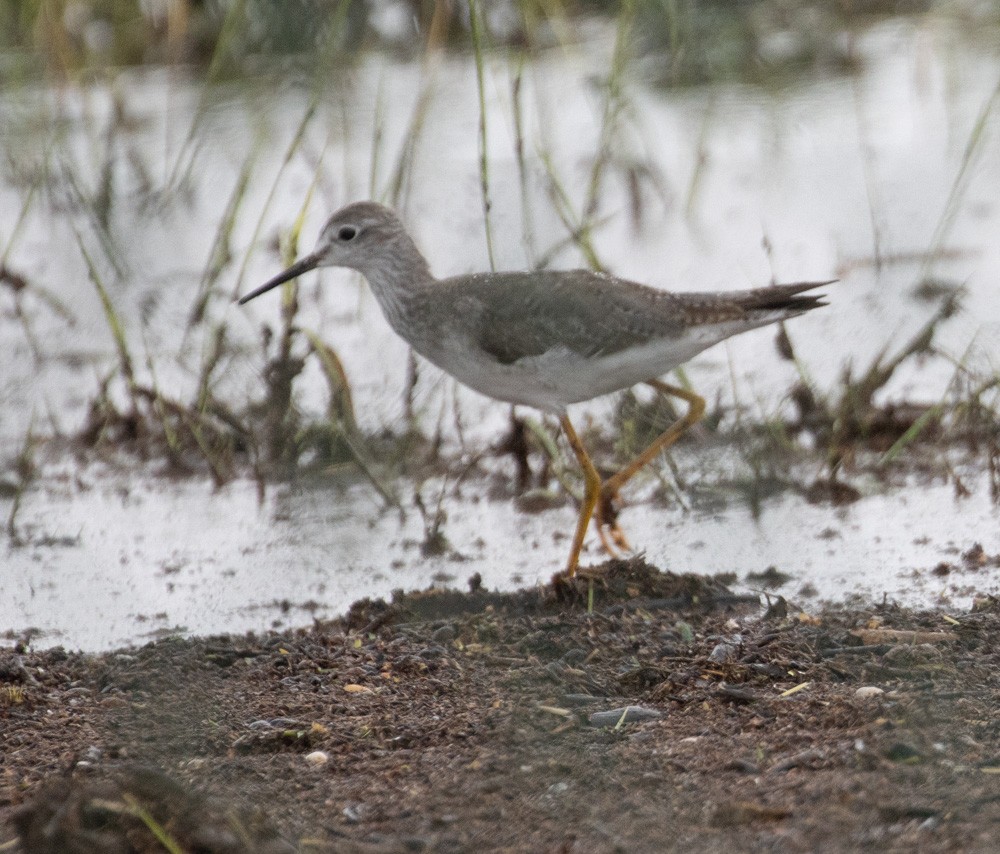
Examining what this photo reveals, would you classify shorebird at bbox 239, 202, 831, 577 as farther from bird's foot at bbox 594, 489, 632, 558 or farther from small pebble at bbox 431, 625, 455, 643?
small pebble at bbox 431, 625, 455, 643

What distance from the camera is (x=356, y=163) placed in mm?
9016

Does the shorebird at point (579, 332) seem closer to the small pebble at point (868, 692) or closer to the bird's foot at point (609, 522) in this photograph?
the bird's foot at point (609, 522)

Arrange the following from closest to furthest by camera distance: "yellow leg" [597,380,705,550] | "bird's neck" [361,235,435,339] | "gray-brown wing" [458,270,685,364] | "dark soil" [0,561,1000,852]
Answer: "dark soil" [0,561,1000,852] < "gray-brown wing" [458,270,685,364] < "yellow leg" [597,380,705,550] < "bird's neck" [361,235,435,339]

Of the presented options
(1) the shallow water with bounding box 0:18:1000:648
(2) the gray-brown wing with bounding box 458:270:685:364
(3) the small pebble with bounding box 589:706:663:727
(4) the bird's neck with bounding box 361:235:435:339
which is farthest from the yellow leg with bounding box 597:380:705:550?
(3) the small pebble with bounding box 589:706:663:727

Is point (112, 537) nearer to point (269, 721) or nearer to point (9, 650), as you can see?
point (9, 650)

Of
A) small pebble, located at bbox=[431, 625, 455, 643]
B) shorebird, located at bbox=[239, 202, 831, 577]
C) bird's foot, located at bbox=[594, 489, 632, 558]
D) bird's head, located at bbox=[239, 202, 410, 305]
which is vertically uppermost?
bird's head, located at bbox=[239, 202, 410, 305]

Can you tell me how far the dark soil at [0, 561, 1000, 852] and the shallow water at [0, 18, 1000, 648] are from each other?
1.39ft

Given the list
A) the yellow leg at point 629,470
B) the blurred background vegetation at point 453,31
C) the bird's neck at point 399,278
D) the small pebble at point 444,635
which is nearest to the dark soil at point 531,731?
the small pebble at point 444,635

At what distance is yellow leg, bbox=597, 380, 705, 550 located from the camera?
17.9ft

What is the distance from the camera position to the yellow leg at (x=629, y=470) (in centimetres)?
545

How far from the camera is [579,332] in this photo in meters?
5.23

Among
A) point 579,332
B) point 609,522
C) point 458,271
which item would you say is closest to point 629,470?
point 609,522

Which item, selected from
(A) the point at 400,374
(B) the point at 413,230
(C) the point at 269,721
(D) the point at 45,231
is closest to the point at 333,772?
(C) the point at 269,721

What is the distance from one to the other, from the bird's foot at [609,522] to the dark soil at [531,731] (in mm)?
530
